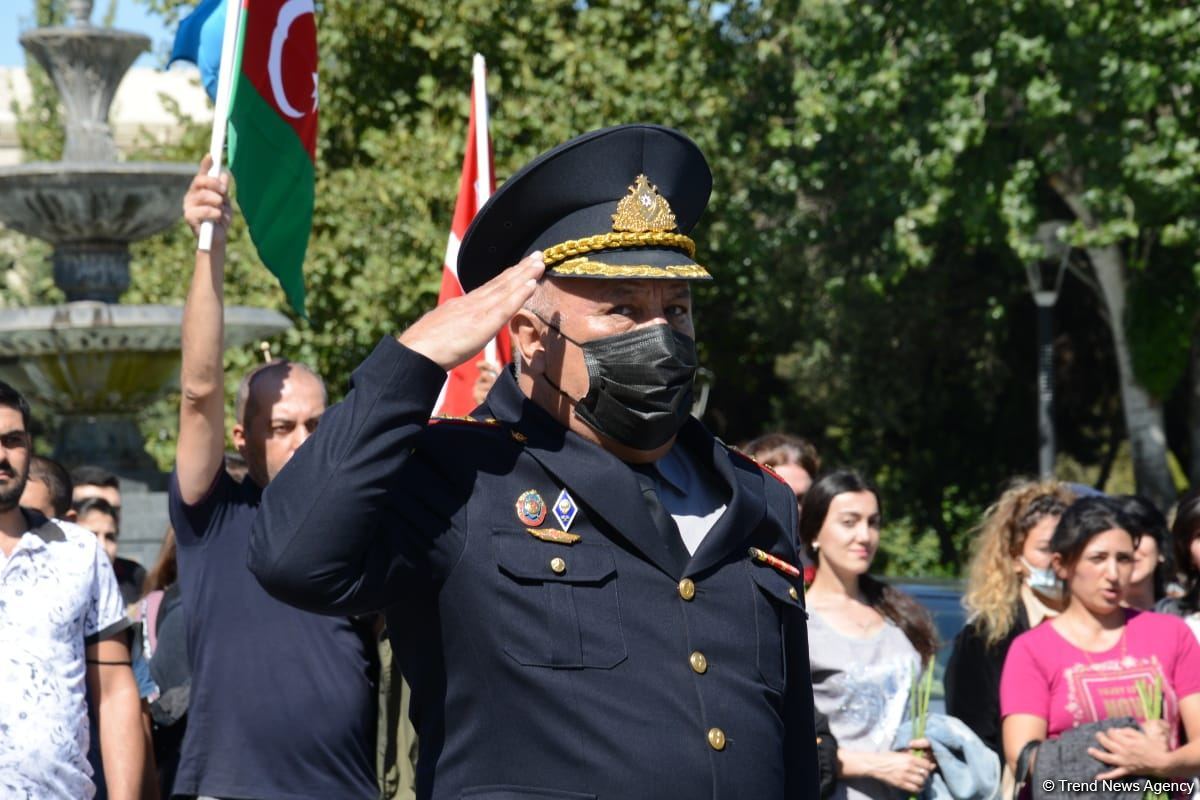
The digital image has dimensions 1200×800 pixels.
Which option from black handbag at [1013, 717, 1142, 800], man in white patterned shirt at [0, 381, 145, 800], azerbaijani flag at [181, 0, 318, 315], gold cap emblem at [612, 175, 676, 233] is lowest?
black handbag at [1013, 717, 1142, 800]

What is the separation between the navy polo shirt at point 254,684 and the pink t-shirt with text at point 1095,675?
6.91 ft

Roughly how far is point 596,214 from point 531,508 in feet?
1.82

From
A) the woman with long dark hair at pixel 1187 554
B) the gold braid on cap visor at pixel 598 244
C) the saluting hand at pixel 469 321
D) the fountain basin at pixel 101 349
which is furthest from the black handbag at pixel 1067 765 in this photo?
the fountain basin at pixel 101 349

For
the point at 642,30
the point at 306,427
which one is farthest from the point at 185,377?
the point at 642,30

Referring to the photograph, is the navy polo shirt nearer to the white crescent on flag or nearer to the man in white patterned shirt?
the man in white patterned shirt

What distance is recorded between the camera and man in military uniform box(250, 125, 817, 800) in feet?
10.2

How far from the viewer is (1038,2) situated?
1708 centimetres

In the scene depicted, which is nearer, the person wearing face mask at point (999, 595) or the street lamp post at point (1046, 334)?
the person wearing face mask at point (999, 595)

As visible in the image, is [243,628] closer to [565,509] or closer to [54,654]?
[54,654]

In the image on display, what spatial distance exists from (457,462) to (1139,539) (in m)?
3.86

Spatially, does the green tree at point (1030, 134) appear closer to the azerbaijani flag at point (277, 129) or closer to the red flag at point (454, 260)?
the red flag at point (454, 260)

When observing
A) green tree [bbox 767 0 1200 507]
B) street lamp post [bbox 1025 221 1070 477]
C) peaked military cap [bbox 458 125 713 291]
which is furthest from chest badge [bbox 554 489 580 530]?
street lamp post [bbox 1025 221 1070 477]

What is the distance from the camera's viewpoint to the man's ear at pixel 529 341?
341 centimetres

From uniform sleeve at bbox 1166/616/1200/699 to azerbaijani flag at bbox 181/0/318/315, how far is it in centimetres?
293
